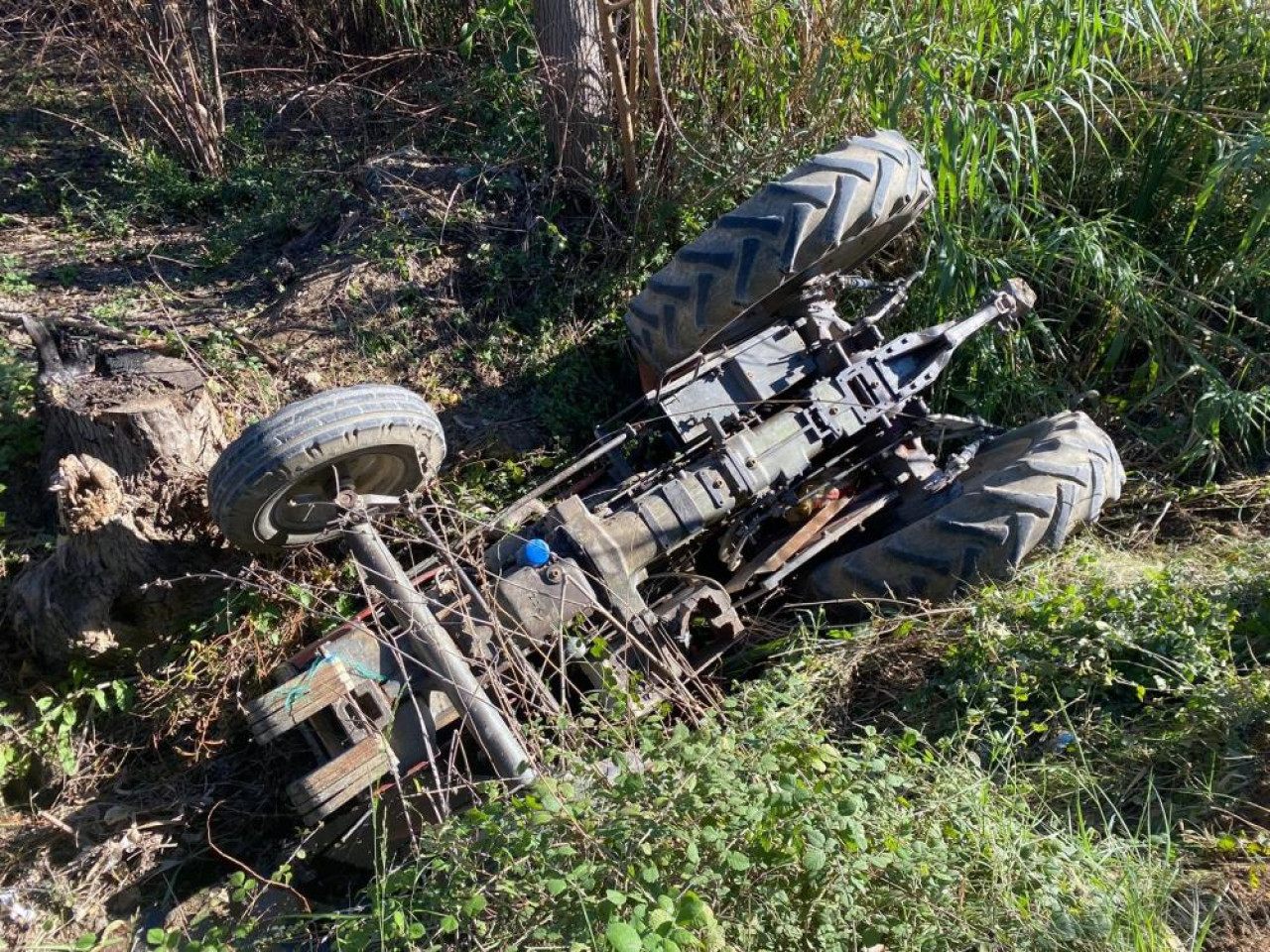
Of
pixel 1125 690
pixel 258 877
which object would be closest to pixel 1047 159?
pixel 1125 690

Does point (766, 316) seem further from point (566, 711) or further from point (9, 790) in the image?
point (9, 790)

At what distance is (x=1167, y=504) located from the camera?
4.25 m

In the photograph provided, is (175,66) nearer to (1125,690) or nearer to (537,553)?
(537,553)

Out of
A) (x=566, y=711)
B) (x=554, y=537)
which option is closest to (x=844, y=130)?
(x=554, y=537)

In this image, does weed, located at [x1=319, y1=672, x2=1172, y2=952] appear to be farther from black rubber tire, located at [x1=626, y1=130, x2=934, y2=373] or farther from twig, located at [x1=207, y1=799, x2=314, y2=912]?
black rubber tire, located at [x1=626, y1=130, x2=934, y2=373]

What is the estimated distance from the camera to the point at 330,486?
327 centimetres

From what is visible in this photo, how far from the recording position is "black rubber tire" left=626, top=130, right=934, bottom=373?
365cm

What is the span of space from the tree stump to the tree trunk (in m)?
2.36

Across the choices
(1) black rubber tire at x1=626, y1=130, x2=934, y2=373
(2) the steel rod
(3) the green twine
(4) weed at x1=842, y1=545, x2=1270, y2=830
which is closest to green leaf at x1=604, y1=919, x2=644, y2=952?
(2) the steel rod

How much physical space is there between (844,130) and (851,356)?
1762mm

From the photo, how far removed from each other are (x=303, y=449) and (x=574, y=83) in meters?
2.98

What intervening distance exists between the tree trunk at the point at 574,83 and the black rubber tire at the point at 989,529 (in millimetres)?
2642

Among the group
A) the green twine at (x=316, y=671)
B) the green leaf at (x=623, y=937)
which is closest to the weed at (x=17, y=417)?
the green twine at (x=316, y=671)

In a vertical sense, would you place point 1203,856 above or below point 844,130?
below
